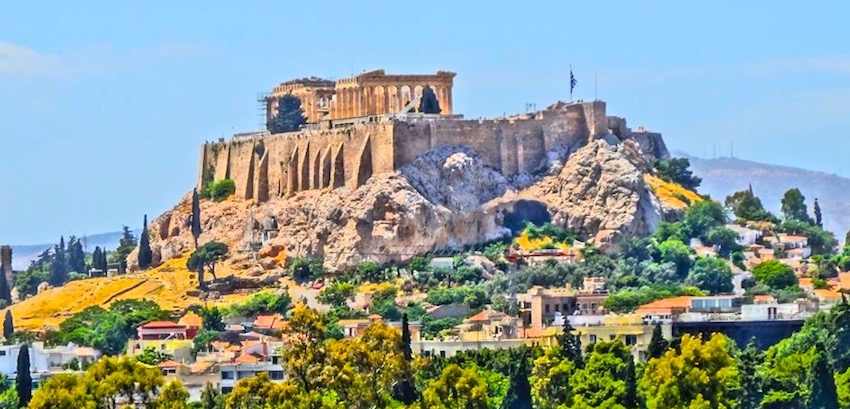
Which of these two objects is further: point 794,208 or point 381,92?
point 794,208

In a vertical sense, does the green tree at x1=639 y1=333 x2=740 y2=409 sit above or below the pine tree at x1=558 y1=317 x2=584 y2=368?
below

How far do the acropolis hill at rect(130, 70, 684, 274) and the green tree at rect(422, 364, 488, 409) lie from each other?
121ft

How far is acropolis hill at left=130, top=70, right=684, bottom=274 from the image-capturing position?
122 meters

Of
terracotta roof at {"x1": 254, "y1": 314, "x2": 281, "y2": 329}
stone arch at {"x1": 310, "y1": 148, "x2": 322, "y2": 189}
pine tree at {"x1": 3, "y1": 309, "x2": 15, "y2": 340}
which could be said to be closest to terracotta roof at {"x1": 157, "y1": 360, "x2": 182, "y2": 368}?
terracotta roof at {"x1": 254, "y1": 314, "x2": 281, "y2": 329}

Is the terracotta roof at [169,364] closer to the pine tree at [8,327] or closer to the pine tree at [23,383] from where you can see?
the pine tree at [23,383]

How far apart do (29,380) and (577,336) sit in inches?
765

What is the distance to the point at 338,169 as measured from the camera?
126 m

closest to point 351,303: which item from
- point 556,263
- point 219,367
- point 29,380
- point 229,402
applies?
point 556,263

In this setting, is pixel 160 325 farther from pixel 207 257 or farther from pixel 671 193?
pixel 671 193

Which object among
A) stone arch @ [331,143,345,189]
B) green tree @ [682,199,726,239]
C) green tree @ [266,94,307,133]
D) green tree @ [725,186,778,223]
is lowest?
green tree @ [682,199,726,239]

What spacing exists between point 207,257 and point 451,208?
1163 cm

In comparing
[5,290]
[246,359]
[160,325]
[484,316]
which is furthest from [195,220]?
[246,359]

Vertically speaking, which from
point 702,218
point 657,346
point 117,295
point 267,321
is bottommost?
point 657,346

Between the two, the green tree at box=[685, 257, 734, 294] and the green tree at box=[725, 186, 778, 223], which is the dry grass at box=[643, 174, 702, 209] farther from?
the green tree at box=[685, 257, 734, 294]
